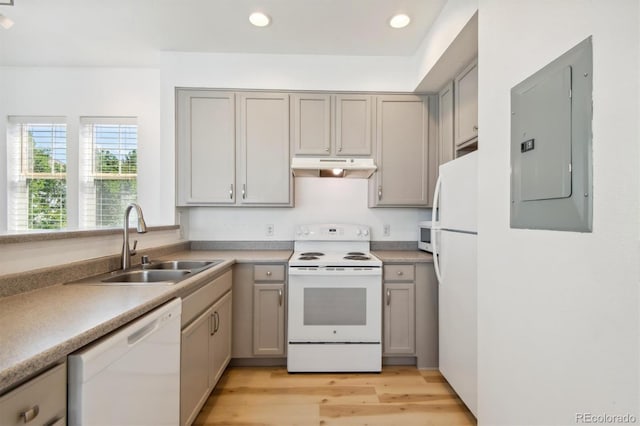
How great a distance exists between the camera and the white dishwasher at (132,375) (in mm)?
820

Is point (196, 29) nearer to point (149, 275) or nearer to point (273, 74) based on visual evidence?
point (273, 74)

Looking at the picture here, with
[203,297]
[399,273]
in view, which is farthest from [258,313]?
[399,273]

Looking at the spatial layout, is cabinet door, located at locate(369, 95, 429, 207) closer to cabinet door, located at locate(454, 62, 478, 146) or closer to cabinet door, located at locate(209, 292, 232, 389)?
cabinet door, located at locate(454, 62, 478, 146)

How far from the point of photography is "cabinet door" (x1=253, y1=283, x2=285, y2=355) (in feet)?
7.85

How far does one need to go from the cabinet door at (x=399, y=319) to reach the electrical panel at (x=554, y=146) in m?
1.33

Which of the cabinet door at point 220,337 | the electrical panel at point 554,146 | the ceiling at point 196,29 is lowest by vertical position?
the cabinet door at point 220,337

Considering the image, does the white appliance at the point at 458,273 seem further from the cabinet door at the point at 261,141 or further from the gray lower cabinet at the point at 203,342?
the gray lower cabinet at the point at 203,342

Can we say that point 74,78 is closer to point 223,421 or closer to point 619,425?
point 223,421

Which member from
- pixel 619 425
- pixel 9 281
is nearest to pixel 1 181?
pixel 9 281

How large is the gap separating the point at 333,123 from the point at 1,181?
134 inches

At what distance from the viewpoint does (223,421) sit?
178 cm

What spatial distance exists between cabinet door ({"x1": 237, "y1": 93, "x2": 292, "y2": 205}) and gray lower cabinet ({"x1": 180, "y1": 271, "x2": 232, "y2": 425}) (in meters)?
0.90

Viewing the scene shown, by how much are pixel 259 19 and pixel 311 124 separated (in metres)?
0.90

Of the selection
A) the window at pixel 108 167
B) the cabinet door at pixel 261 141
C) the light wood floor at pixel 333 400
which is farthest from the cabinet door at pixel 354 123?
the window at pixel 108 167
